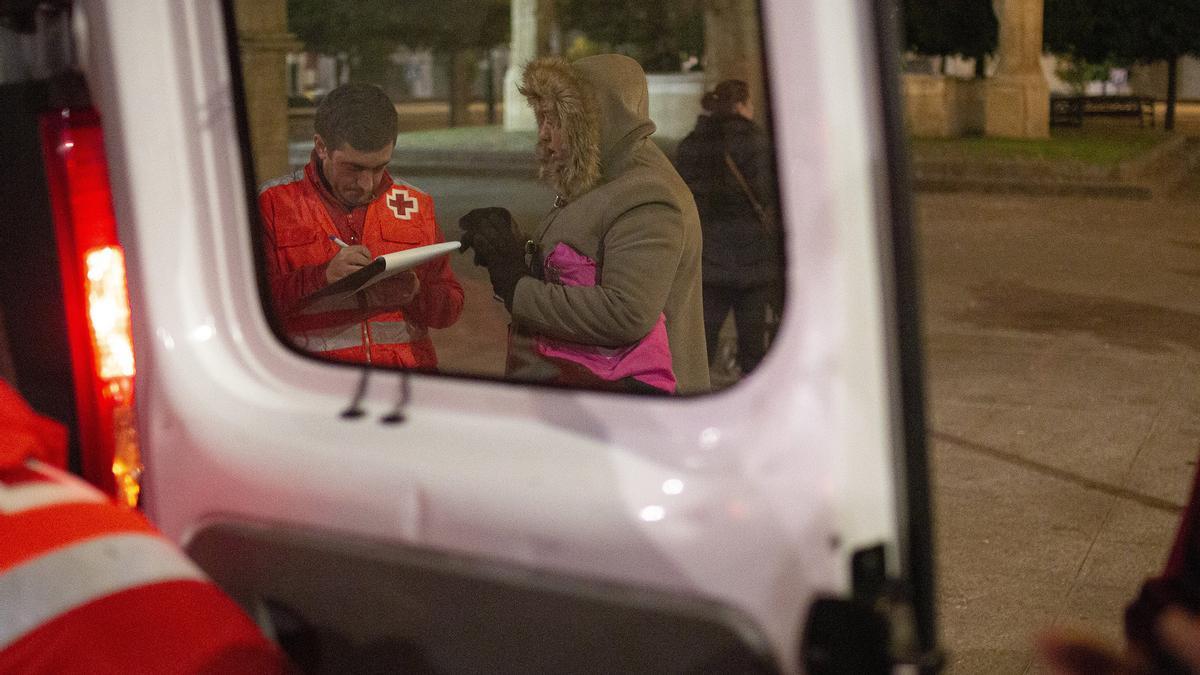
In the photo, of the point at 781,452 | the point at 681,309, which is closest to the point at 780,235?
the point at 781,452

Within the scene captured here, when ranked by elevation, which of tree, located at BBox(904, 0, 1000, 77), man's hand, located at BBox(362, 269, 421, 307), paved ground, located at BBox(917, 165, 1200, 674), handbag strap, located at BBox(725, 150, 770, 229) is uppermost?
tree, located at BBox(904, 0, 1000, 77)

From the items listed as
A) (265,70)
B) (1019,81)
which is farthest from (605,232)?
(1019,81)

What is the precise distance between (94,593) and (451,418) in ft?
1.39

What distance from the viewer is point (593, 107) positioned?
2742 mm

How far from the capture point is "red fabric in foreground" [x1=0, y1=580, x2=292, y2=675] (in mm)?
1418

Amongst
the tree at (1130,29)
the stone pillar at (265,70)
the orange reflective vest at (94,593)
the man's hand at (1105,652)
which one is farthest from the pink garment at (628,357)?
the tree at (1130,29)

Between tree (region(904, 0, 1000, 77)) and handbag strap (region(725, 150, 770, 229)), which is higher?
tree (region(904, 0, 1000, 77))

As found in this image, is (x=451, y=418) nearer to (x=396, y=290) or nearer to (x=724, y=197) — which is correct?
(x=396, y=290)

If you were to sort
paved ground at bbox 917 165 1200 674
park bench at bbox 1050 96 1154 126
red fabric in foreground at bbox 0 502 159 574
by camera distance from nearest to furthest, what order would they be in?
red fabric in foreground at bbox 0 502 159 574
paved ground at bbox 917 165 1200 674
park bench at bbox 1050 96 1154 126

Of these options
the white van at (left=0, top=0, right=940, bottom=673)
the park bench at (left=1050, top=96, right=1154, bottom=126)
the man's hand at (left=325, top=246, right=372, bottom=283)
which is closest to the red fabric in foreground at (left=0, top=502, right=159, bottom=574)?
the white van at (left=0, top=0, right=940, bottom=673)

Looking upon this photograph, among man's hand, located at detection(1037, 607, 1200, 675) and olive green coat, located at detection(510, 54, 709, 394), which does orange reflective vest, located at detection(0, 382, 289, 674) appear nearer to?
man's hand, located at detection(1037, 607, 1200, 675)

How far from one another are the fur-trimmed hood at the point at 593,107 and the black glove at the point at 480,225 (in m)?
0.13

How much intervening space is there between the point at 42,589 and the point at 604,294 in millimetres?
1386

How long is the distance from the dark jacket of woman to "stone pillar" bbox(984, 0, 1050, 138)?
21.6 metres
